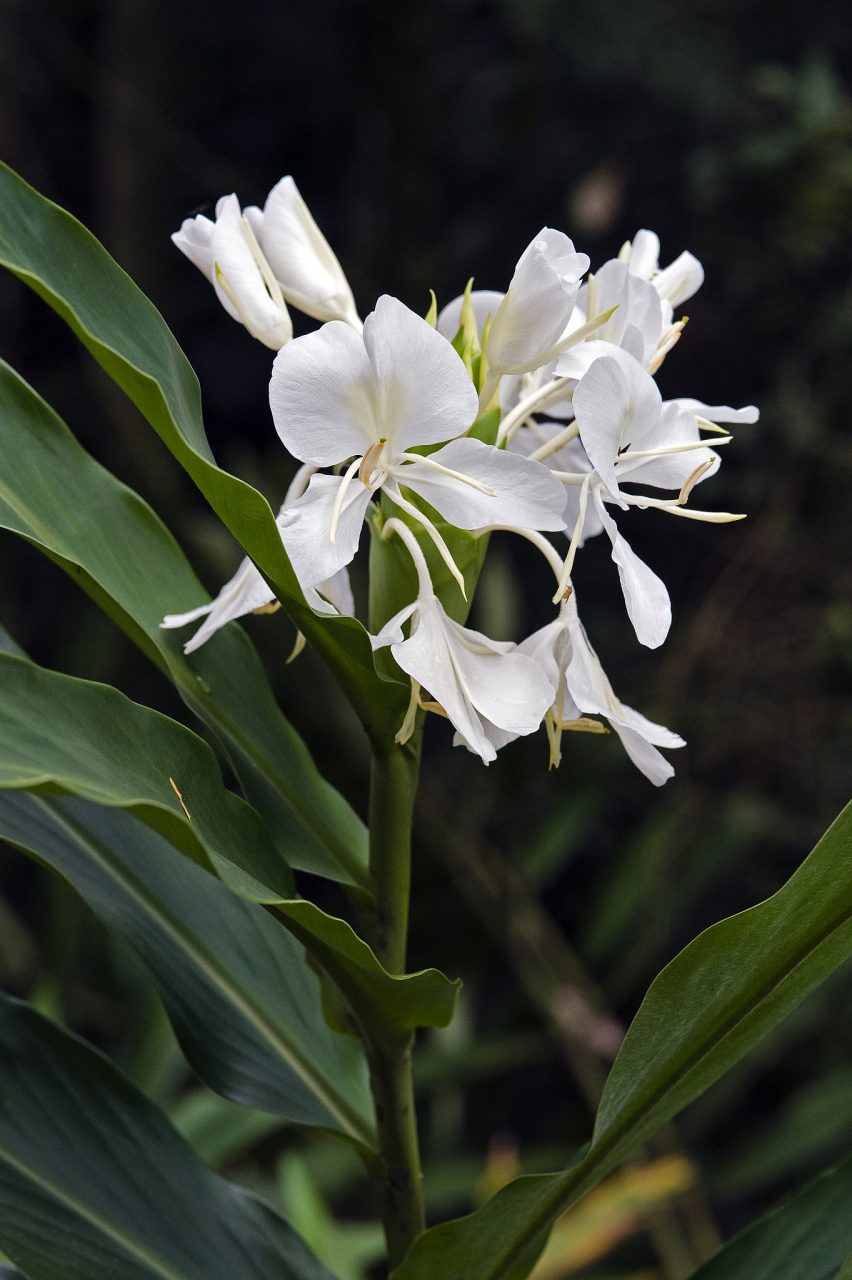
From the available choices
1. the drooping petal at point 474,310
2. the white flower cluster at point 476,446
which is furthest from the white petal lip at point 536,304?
the drooping petal at point 474,310

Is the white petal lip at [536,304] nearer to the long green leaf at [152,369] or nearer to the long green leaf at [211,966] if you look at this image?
the long green leaf at [152,369]

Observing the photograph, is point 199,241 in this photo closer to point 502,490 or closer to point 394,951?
point 502,490

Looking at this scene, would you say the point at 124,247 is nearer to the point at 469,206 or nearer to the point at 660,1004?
the point at 469,206

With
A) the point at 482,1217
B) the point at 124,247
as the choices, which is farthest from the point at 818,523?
the point at 482,1217

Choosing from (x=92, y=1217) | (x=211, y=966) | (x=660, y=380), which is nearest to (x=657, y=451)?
(x=211, y=966)

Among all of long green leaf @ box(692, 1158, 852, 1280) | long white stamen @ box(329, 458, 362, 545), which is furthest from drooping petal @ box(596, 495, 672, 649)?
long green leaf @ box(692, 1158, 852, 1280)

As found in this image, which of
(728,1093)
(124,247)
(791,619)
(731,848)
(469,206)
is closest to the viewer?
(728,1093)
